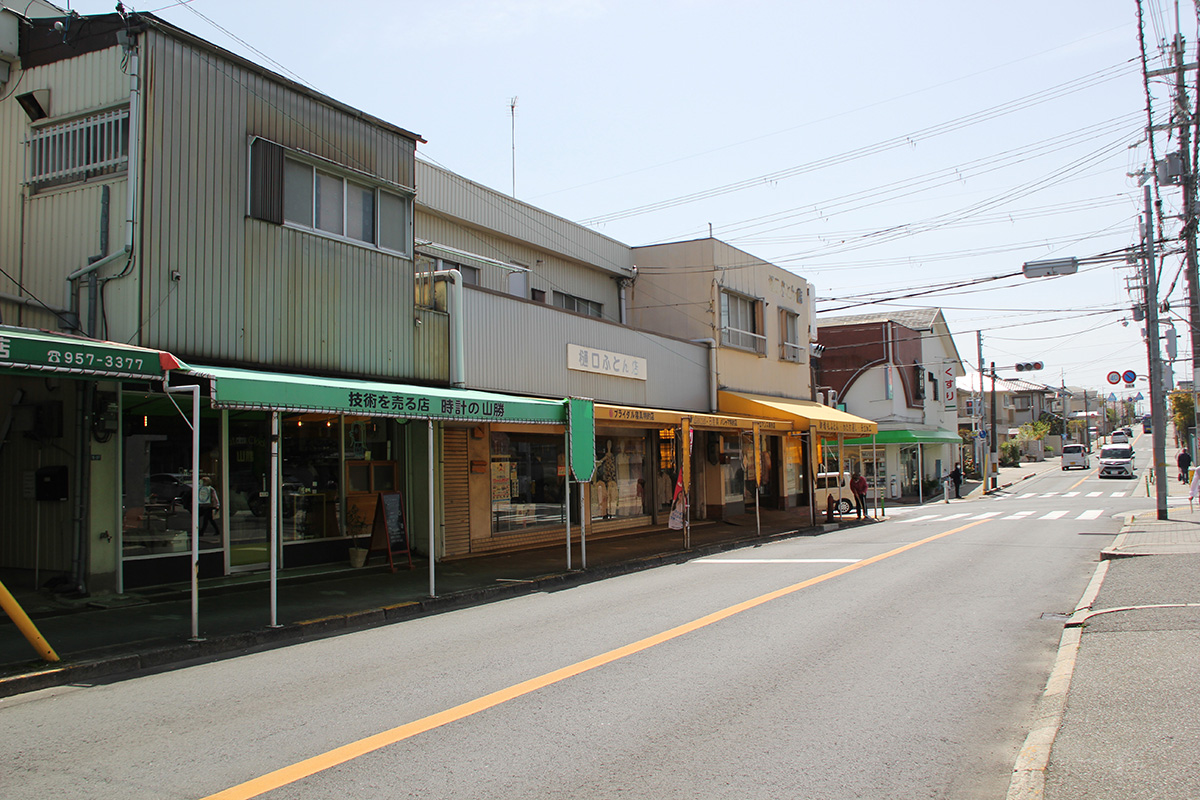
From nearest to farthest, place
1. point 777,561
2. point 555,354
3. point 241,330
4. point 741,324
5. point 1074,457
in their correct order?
point 241,330
point 777,561
point 555,354
point 741,324
point 1074,457

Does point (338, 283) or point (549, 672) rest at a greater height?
point (338, 283)

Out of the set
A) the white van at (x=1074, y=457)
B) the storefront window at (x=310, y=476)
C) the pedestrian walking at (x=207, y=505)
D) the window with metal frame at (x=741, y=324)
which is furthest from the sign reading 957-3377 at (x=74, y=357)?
the white van at (x=1074, y=457)

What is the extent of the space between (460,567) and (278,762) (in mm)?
9206

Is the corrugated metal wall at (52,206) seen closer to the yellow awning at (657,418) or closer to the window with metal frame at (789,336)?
the yellow awning at (657,418)

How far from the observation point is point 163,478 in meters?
11.5

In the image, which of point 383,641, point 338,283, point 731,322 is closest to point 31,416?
point 338,283

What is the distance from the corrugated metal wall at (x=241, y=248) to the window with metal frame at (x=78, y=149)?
0.61 meters

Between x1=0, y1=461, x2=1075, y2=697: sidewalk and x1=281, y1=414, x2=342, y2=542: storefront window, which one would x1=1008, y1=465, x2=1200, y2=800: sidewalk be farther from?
x1=281, y1=414, x2=342, y2=542: storefront window

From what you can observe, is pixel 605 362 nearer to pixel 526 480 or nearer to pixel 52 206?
pixel 526 480

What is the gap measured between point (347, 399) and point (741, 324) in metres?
17.9

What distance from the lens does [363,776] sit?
477 cm

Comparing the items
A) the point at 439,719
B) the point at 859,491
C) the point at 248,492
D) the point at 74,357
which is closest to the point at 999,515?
the point at 859,491

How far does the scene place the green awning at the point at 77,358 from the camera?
23.6 feet

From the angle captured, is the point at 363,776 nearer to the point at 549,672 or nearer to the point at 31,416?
the point at 549,672
